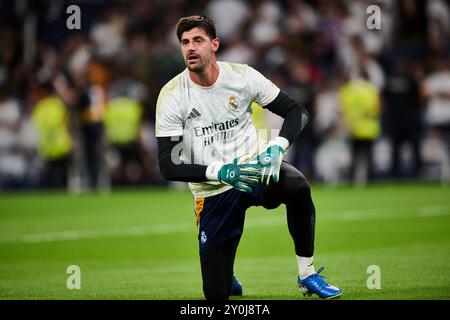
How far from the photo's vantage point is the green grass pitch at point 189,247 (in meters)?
8.38

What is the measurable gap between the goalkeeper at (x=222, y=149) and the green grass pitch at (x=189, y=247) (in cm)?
42

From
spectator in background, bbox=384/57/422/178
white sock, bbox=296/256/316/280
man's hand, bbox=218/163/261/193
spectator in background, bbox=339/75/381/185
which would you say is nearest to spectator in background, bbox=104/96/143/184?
spectator in background, bbox=339/75/381/185

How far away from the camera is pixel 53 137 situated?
70.6 ft

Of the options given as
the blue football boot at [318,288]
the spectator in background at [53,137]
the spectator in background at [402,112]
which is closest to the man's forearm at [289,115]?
the blue football boot at [318,288]

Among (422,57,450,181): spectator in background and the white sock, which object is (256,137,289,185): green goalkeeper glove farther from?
(422,57,450,181): spectator in background

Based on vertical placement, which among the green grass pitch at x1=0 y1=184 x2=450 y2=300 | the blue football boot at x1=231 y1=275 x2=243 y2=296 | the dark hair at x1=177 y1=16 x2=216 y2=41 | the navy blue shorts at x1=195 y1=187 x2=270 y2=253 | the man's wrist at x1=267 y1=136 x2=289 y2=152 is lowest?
the green grass pitch at x1=0 y1=184 x2=450 y2=300

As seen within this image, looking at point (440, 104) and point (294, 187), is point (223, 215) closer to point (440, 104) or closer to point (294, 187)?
point (294, 187)

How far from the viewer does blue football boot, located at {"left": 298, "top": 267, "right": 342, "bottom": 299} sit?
24.0 ft

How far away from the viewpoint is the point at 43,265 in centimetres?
1036

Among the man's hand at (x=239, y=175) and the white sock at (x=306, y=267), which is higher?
the man's hand at (x=239, y=175)

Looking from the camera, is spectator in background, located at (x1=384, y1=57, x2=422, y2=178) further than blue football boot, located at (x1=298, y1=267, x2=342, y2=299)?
Yes

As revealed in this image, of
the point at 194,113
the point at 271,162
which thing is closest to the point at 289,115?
the point at 271,162

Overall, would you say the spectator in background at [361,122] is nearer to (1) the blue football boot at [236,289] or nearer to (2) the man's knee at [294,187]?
(1) the blue football boot at [236,289]

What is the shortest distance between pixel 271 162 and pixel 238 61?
1473cm
